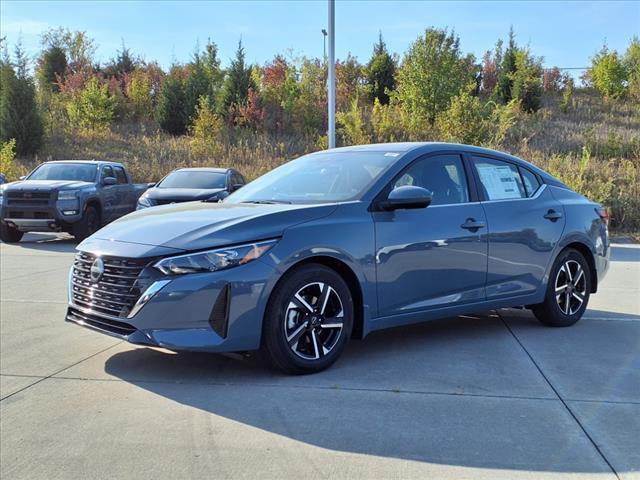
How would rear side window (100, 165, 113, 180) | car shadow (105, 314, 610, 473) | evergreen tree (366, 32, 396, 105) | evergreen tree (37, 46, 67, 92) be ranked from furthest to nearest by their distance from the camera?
evergreen tree (37, 46, 67, 92) < evergreen tree (366, 32, 396, 105) < rear side window (100, 165, 113, 180) < car shadow (105, 314, 610, 473)

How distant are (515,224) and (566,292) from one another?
105 centimetres

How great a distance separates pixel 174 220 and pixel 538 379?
2834 millimetres

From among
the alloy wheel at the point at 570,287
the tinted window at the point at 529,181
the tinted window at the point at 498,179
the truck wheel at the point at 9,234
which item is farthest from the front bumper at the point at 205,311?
the truck wheel at the point at 9,234

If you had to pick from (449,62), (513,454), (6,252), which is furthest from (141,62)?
(513,454)

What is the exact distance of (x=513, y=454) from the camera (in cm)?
336

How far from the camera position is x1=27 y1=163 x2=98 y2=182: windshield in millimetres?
14769

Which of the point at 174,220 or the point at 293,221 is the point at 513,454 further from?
the point at 174,220

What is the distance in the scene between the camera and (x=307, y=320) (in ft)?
14.8

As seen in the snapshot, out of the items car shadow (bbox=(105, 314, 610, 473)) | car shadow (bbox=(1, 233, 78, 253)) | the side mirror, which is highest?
the side mirror

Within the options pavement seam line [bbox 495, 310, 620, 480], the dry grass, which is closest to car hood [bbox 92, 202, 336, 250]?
pavement seam line [bbox 495, 310, 620, 480]

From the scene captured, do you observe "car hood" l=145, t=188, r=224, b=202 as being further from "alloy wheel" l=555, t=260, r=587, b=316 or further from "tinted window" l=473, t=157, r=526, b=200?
"alloy wheel" l=555, t=260, r=587, b=316

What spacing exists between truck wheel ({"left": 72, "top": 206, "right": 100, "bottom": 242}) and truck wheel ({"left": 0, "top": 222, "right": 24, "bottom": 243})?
1356 millimetres

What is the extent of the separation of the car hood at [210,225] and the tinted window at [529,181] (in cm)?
233

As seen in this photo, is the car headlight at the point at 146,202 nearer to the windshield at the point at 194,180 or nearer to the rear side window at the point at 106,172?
the windshield at the point at 194,180
